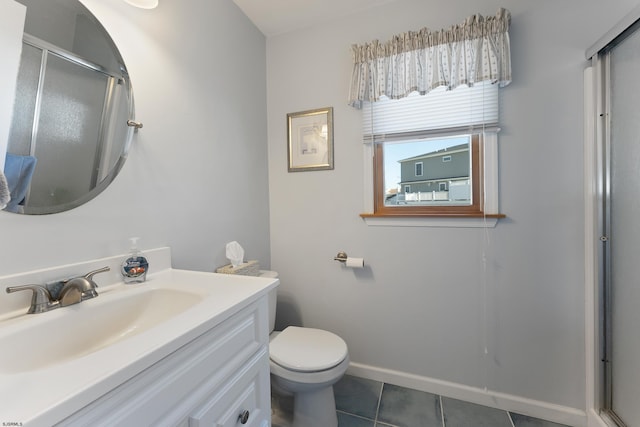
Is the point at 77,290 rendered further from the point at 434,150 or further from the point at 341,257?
the point at 434,150

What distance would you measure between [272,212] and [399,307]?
3.45ft

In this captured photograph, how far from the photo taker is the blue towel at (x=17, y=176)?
2.34 feet

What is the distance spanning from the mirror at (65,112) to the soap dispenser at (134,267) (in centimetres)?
23

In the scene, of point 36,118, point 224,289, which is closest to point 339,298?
point 224,289

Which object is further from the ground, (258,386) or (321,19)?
(321,19)

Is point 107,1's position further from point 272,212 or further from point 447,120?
point 447,120

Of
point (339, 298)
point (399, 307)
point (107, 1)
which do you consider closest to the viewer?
point (107, 1)

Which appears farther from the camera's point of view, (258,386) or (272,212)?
(272,212)

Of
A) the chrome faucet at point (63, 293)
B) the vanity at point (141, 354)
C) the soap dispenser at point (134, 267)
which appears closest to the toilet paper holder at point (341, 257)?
the vanity at point (141, 354)

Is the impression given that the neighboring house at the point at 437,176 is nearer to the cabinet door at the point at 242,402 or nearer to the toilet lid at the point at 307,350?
the toilet lid at the point at 307,350

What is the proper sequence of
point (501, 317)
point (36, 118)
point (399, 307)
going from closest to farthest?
1. point (36, 118)
2. point (501, 317)
3. point (399, 307)

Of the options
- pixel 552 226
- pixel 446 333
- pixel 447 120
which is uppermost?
pixel 447 120

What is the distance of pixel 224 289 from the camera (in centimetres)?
86

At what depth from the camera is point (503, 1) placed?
1374mm
